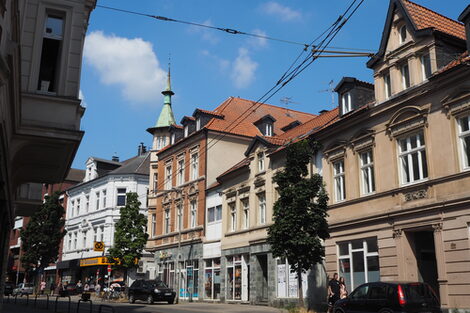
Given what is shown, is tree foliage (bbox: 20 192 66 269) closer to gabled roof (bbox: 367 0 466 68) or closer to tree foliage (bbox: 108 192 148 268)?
tree foliage (bbox: 108 192 148 268)

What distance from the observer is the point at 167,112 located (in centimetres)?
5172

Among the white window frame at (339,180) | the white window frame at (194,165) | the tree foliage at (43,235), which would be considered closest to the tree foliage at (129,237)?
the white window frame at (194,165)

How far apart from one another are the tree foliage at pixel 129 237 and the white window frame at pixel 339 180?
18.7 metres

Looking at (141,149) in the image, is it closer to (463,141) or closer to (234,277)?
(234,277)

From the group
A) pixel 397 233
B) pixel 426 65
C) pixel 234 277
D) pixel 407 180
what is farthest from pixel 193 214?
pixel 426 65

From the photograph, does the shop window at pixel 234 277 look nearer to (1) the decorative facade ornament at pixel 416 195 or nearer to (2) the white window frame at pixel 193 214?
(2) the white window frame at pixel 193 214

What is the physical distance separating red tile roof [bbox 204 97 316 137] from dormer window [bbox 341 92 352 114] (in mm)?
13726

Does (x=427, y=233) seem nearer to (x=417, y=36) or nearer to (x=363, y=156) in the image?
(x=363, y=156)

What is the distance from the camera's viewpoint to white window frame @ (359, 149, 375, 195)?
22.7m

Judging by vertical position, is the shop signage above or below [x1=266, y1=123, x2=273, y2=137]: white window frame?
below

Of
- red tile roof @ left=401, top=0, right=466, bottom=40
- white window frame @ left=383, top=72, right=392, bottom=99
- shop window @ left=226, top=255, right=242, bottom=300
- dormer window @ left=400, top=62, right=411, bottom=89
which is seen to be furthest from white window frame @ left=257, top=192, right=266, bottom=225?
red tile roof @ left=401, top=0, right=466, bottom=40

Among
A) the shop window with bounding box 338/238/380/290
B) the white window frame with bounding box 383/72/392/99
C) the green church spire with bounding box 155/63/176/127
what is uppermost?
the green church spire with bounding box 155/63/176/127

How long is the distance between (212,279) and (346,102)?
17.2m

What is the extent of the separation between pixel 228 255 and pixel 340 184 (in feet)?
40.6
